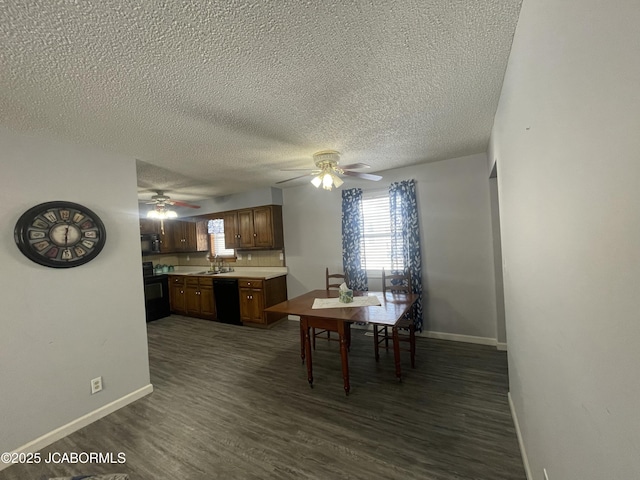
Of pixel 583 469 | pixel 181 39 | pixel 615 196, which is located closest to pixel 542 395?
pixel 583 469

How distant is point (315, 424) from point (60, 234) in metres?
2.62

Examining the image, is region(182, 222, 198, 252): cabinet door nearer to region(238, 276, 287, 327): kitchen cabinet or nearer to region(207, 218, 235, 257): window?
region(207, 218, 235, 257): window

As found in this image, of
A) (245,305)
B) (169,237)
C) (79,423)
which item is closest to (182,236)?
(169,237)

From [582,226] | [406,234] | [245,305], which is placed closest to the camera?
[582,226]

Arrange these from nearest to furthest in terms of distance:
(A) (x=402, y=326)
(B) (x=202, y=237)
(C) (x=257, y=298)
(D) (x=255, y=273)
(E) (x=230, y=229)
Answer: (A) (x=402, y=326)
(C) (x=257, y=298)
(D) (x=255, y=273)
(E) (x=230, y=229)
(B) (x=202, y=237)

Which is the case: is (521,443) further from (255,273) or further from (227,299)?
(227,299)

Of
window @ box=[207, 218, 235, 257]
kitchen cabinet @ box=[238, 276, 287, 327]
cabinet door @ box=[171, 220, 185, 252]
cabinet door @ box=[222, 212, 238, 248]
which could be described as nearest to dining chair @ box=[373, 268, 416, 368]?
kitchen cabinet @ box=[238, 276, 287, 327]

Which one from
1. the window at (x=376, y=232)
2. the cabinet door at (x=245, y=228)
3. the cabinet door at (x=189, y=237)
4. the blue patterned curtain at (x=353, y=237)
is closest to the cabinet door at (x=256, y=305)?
the cabinet door at (x=245, y=228)

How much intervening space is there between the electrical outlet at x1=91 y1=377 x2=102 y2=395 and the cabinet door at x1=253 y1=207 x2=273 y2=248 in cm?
295

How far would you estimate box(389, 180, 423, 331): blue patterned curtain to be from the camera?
12.0 feet

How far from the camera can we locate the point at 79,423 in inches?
86.3

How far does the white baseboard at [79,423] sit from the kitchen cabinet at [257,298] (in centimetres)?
197

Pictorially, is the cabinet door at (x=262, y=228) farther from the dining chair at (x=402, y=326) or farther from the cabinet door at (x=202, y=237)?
the dining chair at (x=402, y=326)

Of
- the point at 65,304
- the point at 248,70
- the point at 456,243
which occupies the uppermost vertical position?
the point at 248,70
